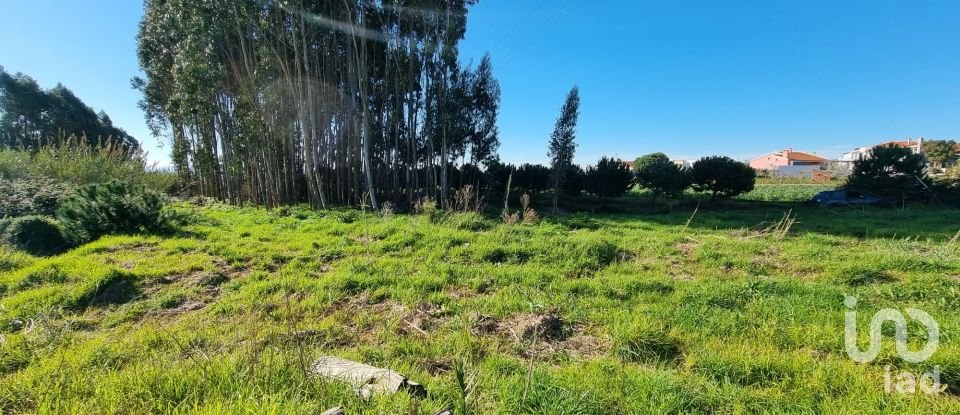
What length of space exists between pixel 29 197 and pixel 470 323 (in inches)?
389

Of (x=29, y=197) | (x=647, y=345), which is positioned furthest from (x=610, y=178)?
(x=29, y=197)

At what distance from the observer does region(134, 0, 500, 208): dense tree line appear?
37.5 feet

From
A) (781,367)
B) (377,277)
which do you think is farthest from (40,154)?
(781,367)

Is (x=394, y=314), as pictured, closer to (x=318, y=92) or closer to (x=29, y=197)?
(x=29, y=197)

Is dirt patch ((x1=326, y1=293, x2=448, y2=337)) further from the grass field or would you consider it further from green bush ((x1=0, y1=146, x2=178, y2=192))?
green bush ((x1=0, y1=146, x2=178, y2=192))

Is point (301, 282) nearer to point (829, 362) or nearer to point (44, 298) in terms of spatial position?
point (44, 298)

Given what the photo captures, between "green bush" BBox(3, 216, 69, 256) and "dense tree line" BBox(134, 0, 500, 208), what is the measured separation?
7179 mm

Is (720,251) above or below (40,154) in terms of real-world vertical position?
below

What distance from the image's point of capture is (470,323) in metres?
3.04

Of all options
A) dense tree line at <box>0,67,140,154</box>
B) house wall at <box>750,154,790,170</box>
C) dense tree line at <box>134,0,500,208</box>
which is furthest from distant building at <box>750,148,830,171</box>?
dense tree line at <box>0,67,140,154</box>

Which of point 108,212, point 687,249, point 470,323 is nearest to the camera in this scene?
point 470,323

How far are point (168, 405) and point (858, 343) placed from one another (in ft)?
14.3

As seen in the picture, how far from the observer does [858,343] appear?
2631 millimetres

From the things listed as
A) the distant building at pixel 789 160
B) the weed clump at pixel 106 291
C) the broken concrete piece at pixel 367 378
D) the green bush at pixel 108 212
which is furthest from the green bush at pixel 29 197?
the distant building at pixel 789 160
